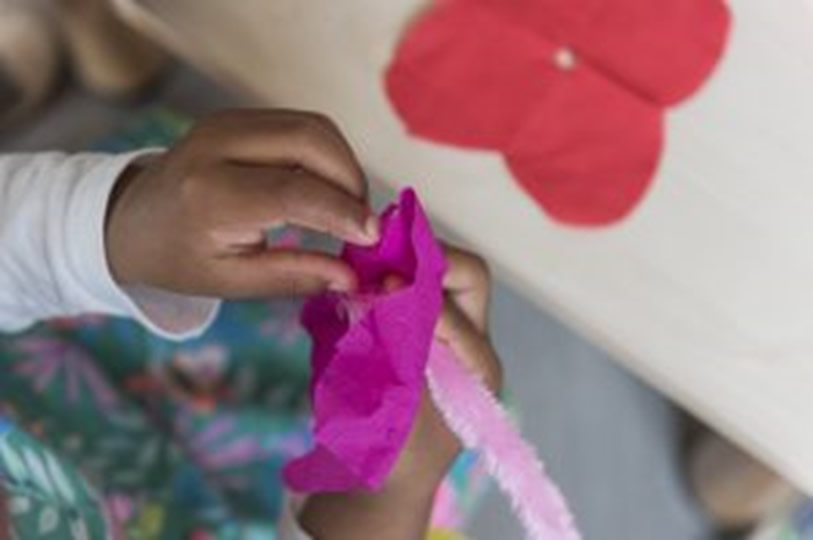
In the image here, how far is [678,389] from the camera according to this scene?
68cm

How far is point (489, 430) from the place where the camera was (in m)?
0.55

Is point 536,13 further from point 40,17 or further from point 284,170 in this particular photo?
point 40,17

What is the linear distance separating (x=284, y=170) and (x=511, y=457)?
144 millimetres

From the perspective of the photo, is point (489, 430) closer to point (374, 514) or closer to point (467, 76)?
point (374, 514)

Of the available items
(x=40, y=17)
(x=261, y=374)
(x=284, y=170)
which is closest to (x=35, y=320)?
(x=261, y=374)

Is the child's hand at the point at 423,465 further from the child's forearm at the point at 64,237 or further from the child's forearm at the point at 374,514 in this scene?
the child's forearm at the point at 64,237

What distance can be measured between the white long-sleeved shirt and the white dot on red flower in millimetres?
217

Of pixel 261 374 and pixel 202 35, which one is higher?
pixel 202 35

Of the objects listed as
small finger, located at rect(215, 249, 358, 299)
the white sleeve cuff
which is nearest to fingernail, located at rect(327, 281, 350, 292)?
small finger, located at rect(215, 249, 358, 299)

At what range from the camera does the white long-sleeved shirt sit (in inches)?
23.9

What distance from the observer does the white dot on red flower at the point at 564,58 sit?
0.72m

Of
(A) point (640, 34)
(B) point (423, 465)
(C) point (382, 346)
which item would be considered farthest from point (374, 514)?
(A) point (640, 34)

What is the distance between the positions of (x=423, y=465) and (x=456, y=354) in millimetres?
76

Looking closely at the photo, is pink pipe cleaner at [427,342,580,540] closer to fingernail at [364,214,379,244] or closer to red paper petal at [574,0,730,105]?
fingernail at [364,214,379,244]
